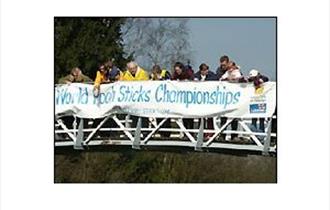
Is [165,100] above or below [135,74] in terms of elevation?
below

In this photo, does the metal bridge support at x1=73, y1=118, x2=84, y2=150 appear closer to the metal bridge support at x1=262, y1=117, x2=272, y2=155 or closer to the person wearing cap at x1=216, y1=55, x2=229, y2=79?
the person wearing cap at x1=216, y1=55, x2=229, y2=79

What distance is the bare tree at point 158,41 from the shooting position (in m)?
10.6

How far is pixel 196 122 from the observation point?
35.4 ft

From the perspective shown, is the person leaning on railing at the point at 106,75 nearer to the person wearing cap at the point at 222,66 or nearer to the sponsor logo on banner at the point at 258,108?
the person wearing cap at the point at 222,66

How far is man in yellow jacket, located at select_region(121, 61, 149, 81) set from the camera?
35.1 ft

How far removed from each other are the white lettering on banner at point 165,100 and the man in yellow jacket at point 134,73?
37mm

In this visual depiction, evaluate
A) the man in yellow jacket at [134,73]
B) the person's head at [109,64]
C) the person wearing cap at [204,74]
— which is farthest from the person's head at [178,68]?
the person's head at [109,64]

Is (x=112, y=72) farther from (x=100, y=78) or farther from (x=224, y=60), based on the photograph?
(x=224, y=60)

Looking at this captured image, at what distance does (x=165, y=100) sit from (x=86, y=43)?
28.6 inches

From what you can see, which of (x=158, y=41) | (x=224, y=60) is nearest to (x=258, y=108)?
(x=224, y=60)

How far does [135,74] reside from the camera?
35.2ft
